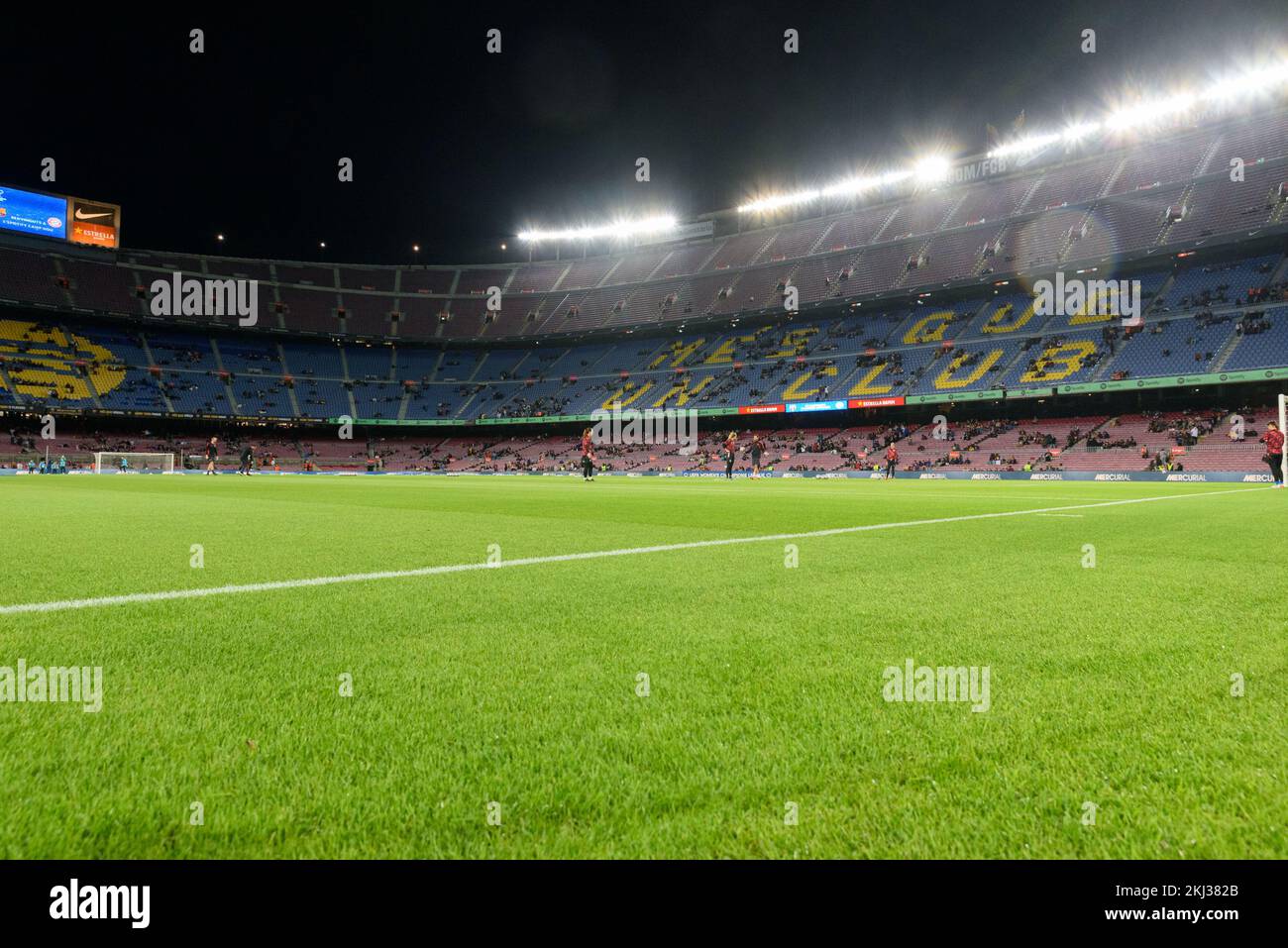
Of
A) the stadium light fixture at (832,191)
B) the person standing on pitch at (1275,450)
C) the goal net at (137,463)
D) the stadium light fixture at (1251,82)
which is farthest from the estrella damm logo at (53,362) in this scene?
the stadium light fixture at (1251,82)

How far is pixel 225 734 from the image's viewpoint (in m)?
1.85

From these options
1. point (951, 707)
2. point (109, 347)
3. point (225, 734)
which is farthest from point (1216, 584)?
point (109, 347)

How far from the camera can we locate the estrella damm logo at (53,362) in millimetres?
51188

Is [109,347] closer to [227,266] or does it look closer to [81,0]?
[227,266]
